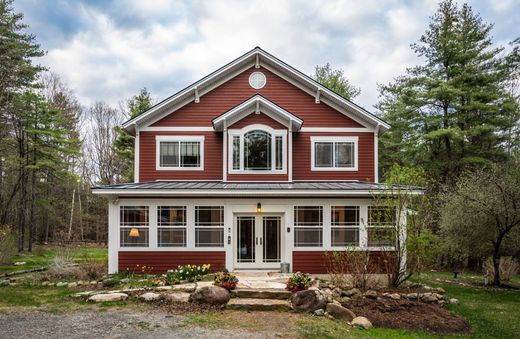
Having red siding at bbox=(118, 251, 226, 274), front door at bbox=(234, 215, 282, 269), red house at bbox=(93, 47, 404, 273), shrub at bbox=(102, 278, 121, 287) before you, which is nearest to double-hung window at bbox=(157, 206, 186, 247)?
red house at bbox=(93, 47, 404, 273)

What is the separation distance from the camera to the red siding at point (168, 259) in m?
13.1

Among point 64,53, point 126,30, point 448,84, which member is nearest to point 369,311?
point 448,84

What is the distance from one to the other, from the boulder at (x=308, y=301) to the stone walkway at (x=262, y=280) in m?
1.05

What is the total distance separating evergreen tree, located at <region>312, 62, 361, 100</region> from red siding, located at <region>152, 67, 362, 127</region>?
1804 cm

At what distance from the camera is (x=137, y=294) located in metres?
9.72

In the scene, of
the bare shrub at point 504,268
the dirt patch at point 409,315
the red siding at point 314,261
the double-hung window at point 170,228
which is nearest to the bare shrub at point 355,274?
the dirt patch at point 409,315

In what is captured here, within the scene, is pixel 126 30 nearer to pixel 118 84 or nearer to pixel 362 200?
pixel 362 200

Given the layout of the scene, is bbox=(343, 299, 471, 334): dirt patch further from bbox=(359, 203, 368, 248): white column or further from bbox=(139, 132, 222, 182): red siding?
bbox=(139, 132, 222, 182): red siding

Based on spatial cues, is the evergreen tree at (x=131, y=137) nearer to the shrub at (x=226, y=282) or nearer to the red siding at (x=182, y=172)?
the red siding at (x=182, y=172)

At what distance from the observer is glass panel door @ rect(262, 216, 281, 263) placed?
1349 centimetres

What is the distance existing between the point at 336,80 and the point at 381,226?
24.3 meters

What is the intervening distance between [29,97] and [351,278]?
22143 millimetres

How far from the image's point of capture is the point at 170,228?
13.2 m

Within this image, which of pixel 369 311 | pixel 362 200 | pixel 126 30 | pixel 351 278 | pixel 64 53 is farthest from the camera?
pixel 64 53
